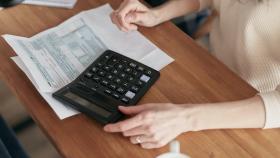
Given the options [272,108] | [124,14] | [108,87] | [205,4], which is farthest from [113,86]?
[205,4]

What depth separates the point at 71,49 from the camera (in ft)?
3.11

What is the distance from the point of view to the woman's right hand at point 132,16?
3.20 feet

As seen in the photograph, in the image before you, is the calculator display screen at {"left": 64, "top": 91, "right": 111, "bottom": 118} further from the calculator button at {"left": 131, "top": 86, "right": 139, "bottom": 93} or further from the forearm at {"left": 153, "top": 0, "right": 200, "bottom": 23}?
the forearm at {"left": 153, "top": 0, "right": 200, "bottom": 23}

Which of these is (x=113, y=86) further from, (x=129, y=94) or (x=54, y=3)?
(x=54, y=3)

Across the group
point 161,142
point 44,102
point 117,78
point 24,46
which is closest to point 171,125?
point 161,142

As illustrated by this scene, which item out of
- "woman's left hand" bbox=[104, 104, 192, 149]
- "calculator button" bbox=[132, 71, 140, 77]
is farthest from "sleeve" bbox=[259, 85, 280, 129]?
"calculator button" bbox=[132, 71, 140, 77]

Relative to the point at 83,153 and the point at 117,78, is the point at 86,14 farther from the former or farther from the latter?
the point at 83,153

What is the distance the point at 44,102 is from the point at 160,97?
0.79 feet

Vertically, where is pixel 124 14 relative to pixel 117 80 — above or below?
above

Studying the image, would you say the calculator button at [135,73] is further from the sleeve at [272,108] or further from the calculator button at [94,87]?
the sleeve at [272,108]

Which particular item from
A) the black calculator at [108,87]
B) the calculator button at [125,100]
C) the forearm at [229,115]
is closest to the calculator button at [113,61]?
the black calculator at [108,87]

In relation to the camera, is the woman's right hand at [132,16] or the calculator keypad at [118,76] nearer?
the calculator keypad at [118,76]

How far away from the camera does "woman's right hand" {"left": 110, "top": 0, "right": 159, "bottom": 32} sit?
98 centimetres

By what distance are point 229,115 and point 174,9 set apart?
381 mm
